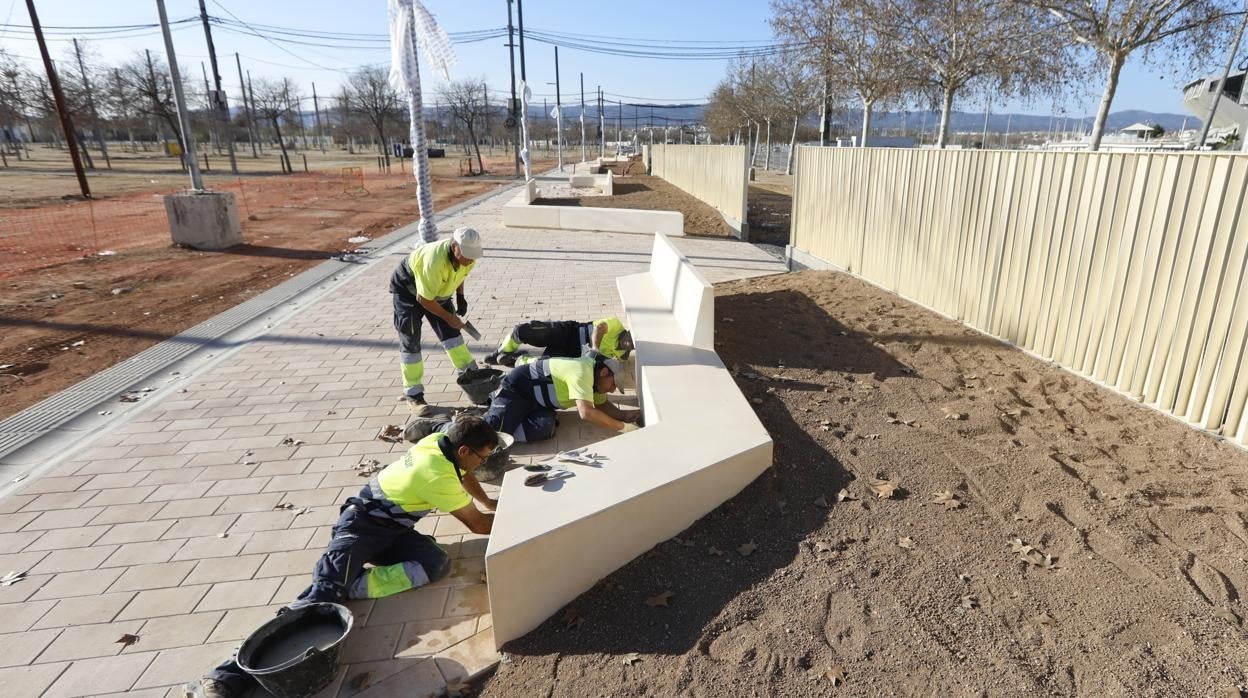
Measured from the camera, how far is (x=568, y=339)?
241 inches

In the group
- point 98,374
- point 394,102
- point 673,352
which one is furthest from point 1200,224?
point 394,102

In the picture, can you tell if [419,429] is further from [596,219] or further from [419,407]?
[596,219]

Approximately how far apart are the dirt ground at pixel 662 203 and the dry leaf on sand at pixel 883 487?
489 inches

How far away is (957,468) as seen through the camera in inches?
153

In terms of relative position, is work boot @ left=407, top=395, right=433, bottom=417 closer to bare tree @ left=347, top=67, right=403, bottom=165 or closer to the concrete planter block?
the concrete planter block

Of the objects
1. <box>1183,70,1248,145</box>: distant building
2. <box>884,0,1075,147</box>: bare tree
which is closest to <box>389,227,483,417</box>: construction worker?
<box>884,0,1075,147</box>: bare tree

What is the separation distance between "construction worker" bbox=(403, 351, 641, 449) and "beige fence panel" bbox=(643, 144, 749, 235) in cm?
1116

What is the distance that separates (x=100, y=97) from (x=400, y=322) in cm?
5551

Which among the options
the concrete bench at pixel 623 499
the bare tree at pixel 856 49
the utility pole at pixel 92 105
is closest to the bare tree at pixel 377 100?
the utility pole at pixel 92 105

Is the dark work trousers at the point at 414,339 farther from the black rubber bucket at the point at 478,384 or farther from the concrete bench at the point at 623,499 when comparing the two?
the concrete bench at the point at 623,499

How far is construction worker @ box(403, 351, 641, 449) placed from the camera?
4.62 metres

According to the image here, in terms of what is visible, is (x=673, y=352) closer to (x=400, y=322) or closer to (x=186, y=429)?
(x=400, y=322)

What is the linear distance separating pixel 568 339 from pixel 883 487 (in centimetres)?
329

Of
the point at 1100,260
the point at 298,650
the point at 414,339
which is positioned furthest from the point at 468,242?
the point at 1100,260
